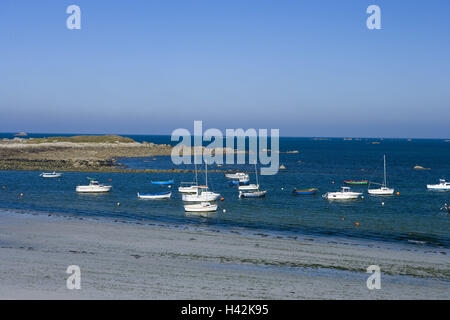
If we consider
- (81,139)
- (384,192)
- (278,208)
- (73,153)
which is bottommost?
(278,208)

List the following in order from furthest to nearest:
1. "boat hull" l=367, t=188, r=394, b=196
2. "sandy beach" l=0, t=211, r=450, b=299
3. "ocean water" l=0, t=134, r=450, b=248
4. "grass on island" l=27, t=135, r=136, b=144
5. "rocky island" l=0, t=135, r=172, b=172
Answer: "grass on island" l=27, t=135, r=136, b=144 → "rocky island" l=0, t=135, r=172, b=172 → "boat hull" l=367, t=188, r=394, b=196 → "ocean water" l=0, t=134, r=450, b=248 → "sandy beach" l=0, t=211, r=450, b=299

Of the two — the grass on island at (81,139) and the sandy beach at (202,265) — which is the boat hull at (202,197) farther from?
the grass on island at (81,139)

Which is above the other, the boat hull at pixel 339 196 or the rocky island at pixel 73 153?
the rocky island at pixel 73 153

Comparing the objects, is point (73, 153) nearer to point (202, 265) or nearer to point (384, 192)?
point (384, 192)

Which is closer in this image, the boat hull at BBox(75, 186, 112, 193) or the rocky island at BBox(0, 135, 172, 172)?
the boat hull at BBox(75, 186, 112, 193)

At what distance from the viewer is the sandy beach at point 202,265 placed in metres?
23.9

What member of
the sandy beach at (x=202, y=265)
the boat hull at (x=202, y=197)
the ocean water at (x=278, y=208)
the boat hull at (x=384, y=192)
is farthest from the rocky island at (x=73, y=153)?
the sandy beach at (x=202, y=265)

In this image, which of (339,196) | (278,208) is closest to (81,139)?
(339,196)

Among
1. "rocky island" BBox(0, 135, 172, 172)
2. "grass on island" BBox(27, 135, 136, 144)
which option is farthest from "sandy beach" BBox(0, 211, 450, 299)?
"grass on island" BBox(27, 135, 136, 144)

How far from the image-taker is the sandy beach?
78.3 ft

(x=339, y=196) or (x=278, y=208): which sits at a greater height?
(x=339, y=196)

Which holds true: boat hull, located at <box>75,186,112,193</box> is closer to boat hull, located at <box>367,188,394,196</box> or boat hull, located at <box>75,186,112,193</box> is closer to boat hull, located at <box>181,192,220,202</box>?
boat hull, located at <box>181,192,220,202</box>

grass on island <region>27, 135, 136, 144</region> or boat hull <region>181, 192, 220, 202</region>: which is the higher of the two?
grass on island <region>27, 135, 136, 144</region>

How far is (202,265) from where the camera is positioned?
2884cm
